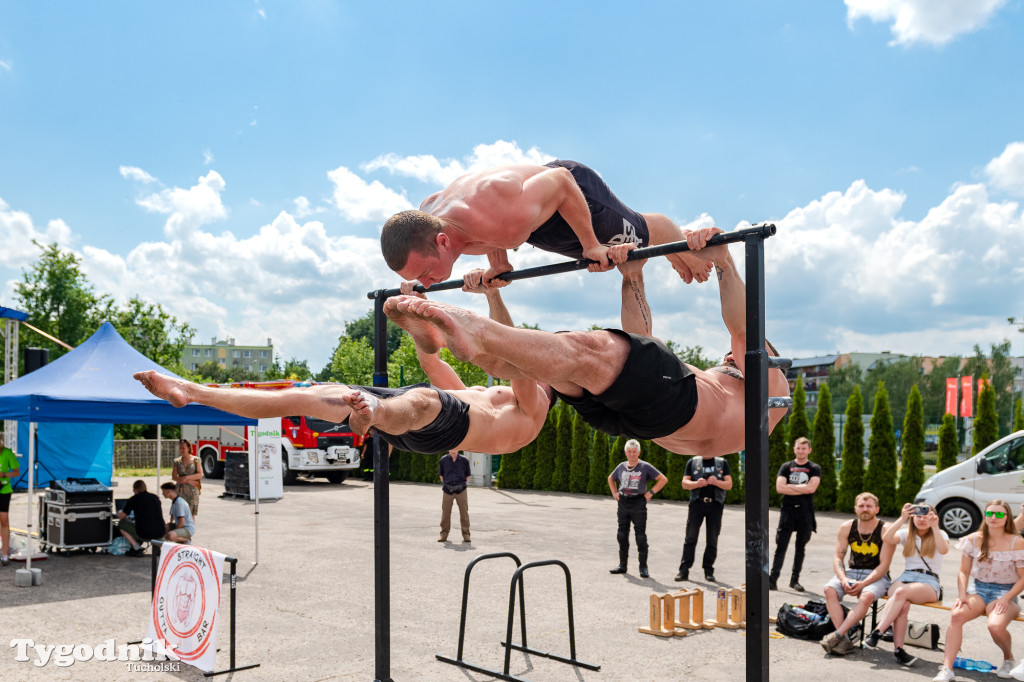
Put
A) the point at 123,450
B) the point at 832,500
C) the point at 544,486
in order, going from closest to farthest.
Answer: the point at 832,500 → the point at 544,486 → the point at 123,450

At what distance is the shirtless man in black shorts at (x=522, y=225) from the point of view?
9.57 ft

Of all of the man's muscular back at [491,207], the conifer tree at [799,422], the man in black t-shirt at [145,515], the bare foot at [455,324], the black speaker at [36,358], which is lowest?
the man in black t-shirt at [145,515]

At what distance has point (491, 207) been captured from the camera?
3141 mm

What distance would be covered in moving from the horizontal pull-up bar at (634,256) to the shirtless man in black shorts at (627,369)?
0.25 ft

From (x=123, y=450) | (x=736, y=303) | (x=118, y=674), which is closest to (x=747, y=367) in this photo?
(x=736, y=303)

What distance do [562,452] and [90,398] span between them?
12.7 m

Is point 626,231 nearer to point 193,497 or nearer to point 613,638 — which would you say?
point 613,638

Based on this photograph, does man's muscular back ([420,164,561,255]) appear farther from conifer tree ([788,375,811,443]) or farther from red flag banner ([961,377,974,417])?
red flag banner ([961,377,974,417])

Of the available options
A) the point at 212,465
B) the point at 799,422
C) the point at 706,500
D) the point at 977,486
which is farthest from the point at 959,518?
the point at 212,465

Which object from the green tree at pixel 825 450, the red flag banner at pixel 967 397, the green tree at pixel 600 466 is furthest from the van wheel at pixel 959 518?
the red flag banner at pixel 967 397

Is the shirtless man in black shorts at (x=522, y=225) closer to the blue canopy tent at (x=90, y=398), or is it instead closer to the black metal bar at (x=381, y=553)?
the black metal bar at (x=381, y=553)

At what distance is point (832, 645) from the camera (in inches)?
235

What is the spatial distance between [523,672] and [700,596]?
6.21ft

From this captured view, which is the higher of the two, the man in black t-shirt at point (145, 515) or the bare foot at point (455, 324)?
the bare foot at point (455, 324)
